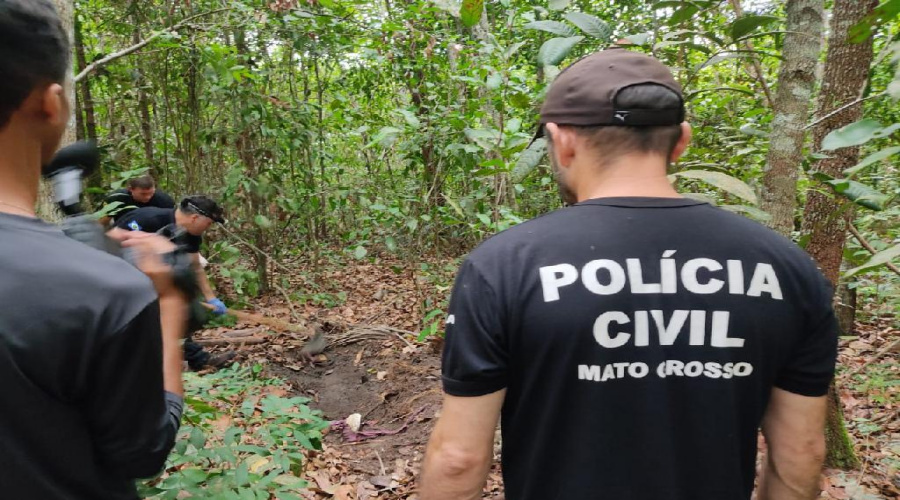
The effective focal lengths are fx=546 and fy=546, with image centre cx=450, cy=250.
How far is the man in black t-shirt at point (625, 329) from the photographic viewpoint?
1079 mm

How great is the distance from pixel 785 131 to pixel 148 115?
25.8ft

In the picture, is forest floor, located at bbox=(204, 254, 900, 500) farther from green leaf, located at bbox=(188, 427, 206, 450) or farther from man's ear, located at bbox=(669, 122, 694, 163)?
man's ear, located at bbox=(669, 122, 694, 163)

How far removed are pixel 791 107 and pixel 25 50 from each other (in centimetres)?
250

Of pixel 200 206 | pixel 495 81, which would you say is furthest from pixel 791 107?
pixel 200 206

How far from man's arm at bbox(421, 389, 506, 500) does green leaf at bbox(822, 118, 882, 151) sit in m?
1.44

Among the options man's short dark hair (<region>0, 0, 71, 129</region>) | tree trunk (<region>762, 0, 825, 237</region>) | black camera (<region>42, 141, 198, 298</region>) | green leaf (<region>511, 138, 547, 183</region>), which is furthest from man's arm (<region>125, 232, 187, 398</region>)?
tree trunk (<region>762, 0, 825, 237</region>)

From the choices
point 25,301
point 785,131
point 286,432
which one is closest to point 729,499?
point 25,301

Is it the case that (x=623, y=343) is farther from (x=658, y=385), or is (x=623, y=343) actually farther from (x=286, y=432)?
(x=286, y=432)

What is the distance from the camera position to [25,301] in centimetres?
90

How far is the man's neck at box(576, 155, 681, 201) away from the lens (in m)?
1.16

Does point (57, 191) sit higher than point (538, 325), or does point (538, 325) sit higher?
point (57, 191)

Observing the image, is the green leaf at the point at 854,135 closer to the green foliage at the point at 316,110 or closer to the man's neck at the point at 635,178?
the man's neck at the point at 635,178

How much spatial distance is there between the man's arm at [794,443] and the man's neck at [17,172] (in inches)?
64.1

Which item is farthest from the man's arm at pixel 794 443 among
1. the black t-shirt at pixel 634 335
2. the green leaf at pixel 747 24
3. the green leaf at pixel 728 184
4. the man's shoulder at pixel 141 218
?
the man's shoulder at pixel 141 218
